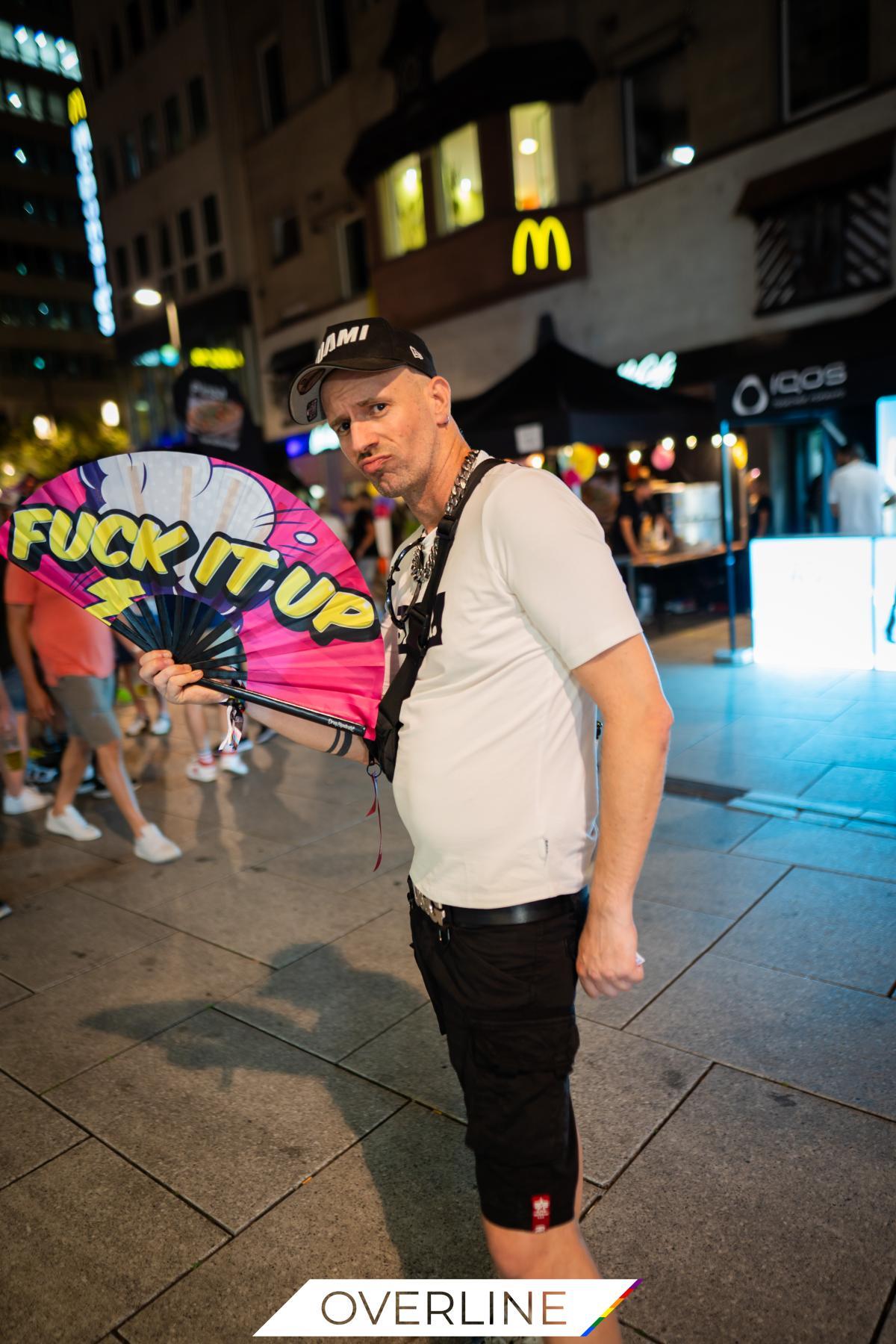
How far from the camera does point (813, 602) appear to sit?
27.9 ft

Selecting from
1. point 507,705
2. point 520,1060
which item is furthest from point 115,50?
point 520,1060

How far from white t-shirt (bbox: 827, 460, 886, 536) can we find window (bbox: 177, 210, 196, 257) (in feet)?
73.0

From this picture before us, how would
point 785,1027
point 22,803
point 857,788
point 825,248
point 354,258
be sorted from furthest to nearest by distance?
point 354,258, point 825,248, point 22,803, point 857,788, point 785,1027

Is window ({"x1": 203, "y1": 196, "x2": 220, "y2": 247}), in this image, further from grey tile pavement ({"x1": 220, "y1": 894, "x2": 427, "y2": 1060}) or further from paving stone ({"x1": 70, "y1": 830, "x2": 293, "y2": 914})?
grey tile pavement ({"x1": 220, "y1": 894, "x2": 427, "y2": 1060})

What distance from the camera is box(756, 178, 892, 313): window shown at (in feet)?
36.9

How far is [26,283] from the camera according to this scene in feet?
162

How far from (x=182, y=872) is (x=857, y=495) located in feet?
26.7

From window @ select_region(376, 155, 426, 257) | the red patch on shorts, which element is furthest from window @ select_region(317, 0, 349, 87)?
the red patch on shorts

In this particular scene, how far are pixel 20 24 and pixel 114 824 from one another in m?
62.4

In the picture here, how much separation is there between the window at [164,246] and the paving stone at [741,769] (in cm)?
2634

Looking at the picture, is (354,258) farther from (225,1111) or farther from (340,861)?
(225,1111)

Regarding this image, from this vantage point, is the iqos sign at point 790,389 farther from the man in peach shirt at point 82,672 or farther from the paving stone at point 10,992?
the paving stone at point 10,992

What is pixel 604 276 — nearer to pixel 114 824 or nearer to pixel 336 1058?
pixel 114 824

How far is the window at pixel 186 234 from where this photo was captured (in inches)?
988
